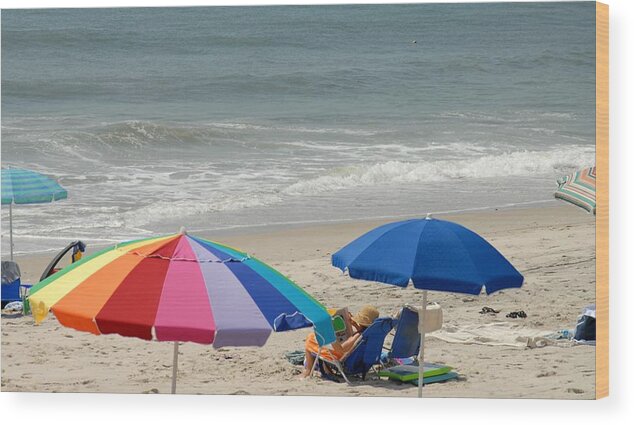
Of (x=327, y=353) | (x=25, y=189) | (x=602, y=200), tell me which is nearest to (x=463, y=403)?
(x=327, y=353)

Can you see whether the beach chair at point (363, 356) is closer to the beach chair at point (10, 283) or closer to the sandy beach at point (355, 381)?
the sandy beach at point (355, 381)

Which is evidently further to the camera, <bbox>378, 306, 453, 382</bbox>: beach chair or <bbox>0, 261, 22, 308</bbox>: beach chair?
<bbox>0, 261, 22, 308</bbox>: beach chair

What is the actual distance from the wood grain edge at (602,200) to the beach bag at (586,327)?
40.6 inches

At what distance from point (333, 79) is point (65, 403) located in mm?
9392

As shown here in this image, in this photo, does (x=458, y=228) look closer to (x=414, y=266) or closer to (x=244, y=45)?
(x=414, y=266)

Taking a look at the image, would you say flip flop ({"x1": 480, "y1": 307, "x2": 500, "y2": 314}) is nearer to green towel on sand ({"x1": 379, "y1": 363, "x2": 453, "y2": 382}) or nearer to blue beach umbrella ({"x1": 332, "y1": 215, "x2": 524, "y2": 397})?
green towel on sand ({"x1": 379, "y1": 363, "x2": 453, "y2": 382})

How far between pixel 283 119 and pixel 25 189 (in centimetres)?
742

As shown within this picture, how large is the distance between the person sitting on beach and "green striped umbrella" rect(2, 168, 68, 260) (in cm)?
268

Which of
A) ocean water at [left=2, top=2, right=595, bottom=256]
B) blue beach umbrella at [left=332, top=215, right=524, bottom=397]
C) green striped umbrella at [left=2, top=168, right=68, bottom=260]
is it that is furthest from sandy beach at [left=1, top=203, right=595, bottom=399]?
ocean water at [left=2, top=2, right=595, bottom=256]

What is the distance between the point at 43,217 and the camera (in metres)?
12.6

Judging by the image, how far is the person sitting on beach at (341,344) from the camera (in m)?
8.11

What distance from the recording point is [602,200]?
7457 mm

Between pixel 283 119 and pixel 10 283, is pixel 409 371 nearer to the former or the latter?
pixel 10 283

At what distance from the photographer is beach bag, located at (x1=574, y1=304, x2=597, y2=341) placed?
8.55m
